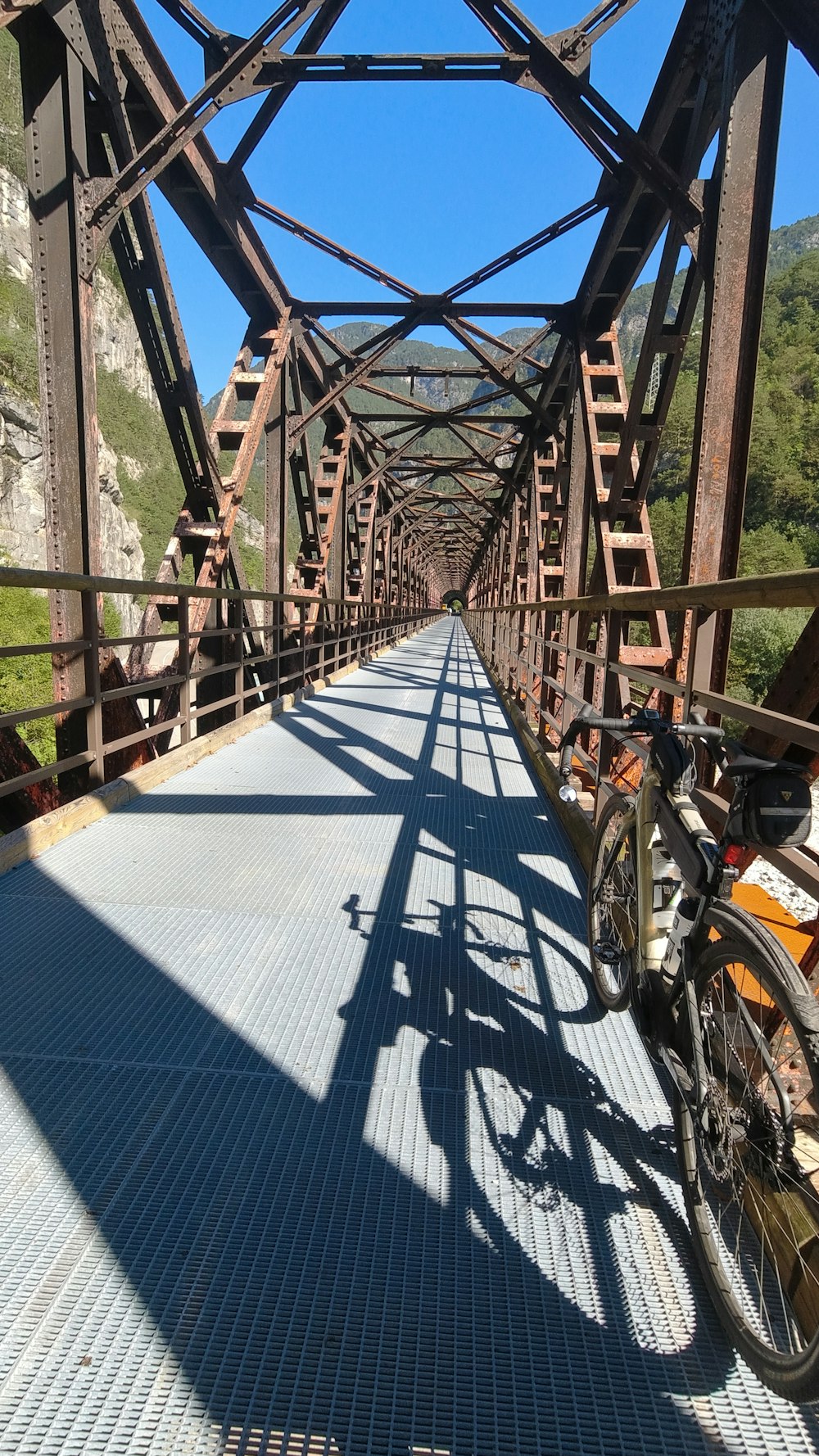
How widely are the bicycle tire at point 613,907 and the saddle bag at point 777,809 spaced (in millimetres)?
763

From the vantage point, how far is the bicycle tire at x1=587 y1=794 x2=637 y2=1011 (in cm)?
227

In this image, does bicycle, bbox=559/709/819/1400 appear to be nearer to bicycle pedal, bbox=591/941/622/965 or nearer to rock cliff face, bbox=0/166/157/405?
bicycle pedal, bbox=591/941/622/965

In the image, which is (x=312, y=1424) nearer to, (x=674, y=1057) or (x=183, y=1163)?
(x=183, y=1163)

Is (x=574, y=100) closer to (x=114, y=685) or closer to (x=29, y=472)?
(x=114, y=685)

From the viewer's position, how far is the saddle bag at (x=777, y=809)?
141cm

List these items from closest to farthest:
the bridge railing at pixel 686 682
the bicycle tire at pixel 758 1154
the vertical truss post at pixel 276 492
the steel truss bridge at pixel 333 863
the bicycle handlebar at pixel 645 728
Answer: the bicycle tire at pixel 758 1154 → the steel truss bridge at pixel 333 863 → the bridge railing at pixel 686 682 → the bicycle handlebar at pixel 645 728 → the vertical truss post at pixel 276 492

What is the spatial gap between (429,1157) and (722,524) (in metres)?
3.32

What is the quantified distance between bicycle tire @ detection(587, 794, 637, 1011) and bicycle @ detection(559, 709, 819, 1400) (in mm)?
288

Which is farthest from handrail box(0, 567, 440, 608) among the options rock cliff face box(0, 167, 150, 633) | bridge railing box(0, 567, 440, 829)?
rock cliff face box(0, 167, 150, 633)

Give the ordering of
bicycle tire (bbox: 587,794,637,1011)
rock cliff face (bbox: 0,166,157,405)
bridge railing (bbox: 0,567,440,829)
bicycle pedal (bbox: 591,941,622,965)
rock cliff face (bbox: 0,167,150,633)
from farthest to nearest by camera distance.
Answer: rock cliff face (bbox: 0,166,157,405) → rock cliff face (bbox: 0,167,150,633) → bridge railing (bbox: 0,567,440,829) → bicycle pedal (bbox: 591,941,622,965) → bicycle tire (bbox: 587,794,637,1011)

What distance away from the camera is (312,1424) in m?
1.25

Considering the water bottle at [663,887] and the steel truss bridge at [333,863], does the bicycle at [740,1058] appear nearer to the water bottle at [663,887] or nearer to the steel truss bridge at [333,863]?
the water bottle at [663,887]

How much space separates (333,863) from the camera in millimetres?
3723

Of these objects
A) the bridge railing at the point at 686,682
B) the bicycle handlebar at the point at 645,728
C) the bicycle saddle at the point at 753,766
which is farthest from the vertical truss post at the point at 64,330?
the bicycle saddle at the point at 753,766
